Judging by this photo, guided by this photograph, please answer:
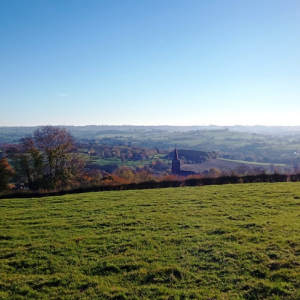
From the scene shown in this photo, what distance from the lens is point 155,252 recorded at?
8.55 meters

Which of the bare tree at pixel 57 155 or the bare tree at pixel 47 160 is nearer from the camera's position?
the bare tree at pixel 47 160

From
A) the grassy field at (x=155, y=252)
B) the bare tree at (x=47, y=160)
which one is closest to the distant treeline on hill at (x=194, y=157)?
the bare tree at (x=47, y=160)

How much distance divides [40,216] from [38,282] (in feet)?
26.0

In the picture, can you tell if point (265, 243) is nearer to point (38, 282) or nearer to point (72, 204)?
point (38, 282)

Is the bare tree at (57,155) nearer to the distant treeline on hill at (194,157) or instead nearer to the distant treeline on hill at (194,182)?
the distant treeline on hill at (194,182)

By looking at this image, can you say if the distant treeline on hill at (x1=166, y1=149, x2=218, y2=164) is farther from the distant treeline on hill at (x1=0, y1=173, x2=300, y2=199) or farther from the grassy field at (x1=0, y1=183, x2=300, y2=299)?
the grassy field at (x1=0, y1=183, x2=300, y2=299)

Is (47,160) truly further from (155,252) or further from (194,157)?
(194,157)

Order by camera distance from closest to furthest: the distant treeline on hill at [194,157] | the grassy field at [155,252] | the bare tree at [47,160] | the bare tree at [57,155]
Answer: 1. the grassy field at [155,252]
2. the bare tree at [47,160]
3. the bare tree at [57,155]
4. the distant treeline on hill at [194,157]

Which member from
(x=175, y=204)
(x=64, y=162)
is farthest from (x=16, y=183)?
(x=175, y=204)

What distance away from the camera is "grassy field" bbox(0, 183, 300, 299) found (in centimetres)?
640

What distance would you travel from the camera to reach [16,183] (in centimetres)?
3023

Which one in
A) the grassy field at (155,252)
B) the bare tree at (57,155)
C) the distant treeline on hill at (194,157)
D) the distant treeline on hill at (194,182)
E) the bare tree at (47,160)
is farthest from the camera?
the distant treeline on hill at (194,157)

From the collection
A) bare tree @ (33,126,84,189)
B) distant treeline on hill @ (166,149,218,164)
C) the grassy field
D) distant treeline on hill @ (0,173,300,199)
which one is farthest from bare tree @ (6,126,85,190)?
distant treeline on hill @ (166,149,218,164)

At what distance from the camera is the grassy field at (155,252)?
6398mm
